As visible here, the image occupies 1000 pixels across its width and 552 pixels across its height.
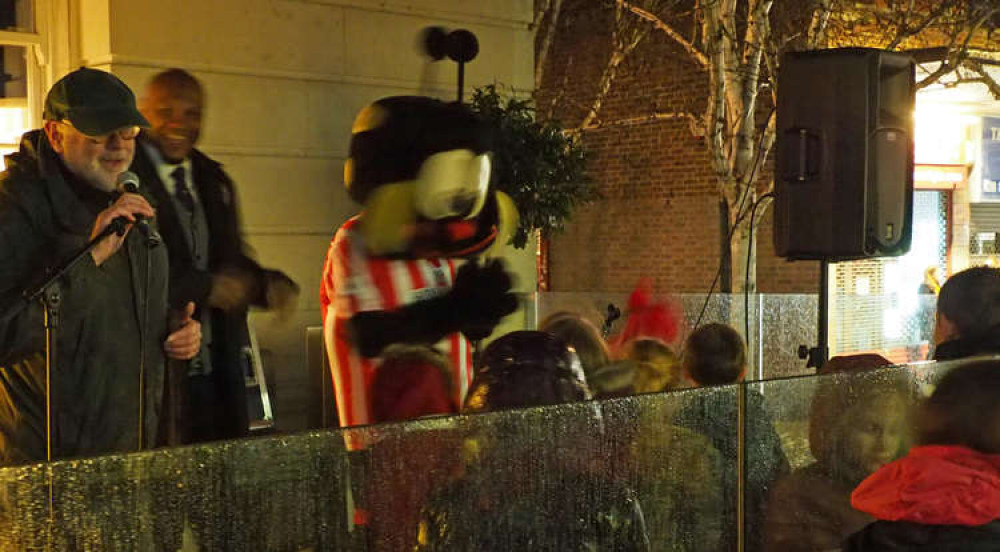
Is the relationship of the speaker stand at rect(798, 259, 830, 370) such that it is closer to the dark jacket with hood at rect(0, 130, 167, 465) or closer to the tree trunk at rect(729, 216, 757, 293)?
the dark jacket with hood at rect(0, 130, 167, 465)

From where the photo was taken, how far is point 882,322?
7938 millimetres

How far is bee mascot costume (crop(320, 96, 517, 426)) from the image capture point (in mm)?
3541

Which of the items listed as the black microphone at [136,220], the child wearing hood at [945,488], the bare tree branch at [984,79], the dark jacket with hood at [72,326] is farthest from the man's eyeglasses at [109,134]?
the bare tree branch at [984,79]

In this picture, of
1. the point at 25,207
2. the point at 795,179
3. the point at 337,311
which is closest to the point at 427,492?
the point at 337,311

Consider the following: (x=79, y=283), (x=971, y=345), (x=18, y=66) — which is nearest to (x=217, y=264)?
(x=79, y=283)

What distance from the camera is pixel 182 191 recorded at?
427cm

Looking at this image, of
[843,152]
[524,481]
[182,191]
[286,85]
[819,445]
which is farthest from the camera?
[286,85]

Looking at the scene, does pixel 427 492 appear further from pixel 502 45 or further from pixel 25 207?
pixel 502 45

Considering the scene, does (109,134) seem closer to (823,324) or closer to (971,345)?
(971,345)

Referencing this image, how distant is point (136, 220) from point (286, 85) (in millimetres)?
3906

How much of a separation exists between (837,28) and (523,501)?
A: 11228mm

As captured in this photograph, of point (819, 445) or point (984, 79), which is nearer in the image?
point (819, 445)

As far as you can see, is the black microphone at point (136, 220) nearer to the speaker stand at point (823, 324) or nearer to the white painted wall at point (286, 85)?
the white painted wall at point (286, 85)

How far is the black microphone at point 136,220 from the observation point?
3.04 metres
